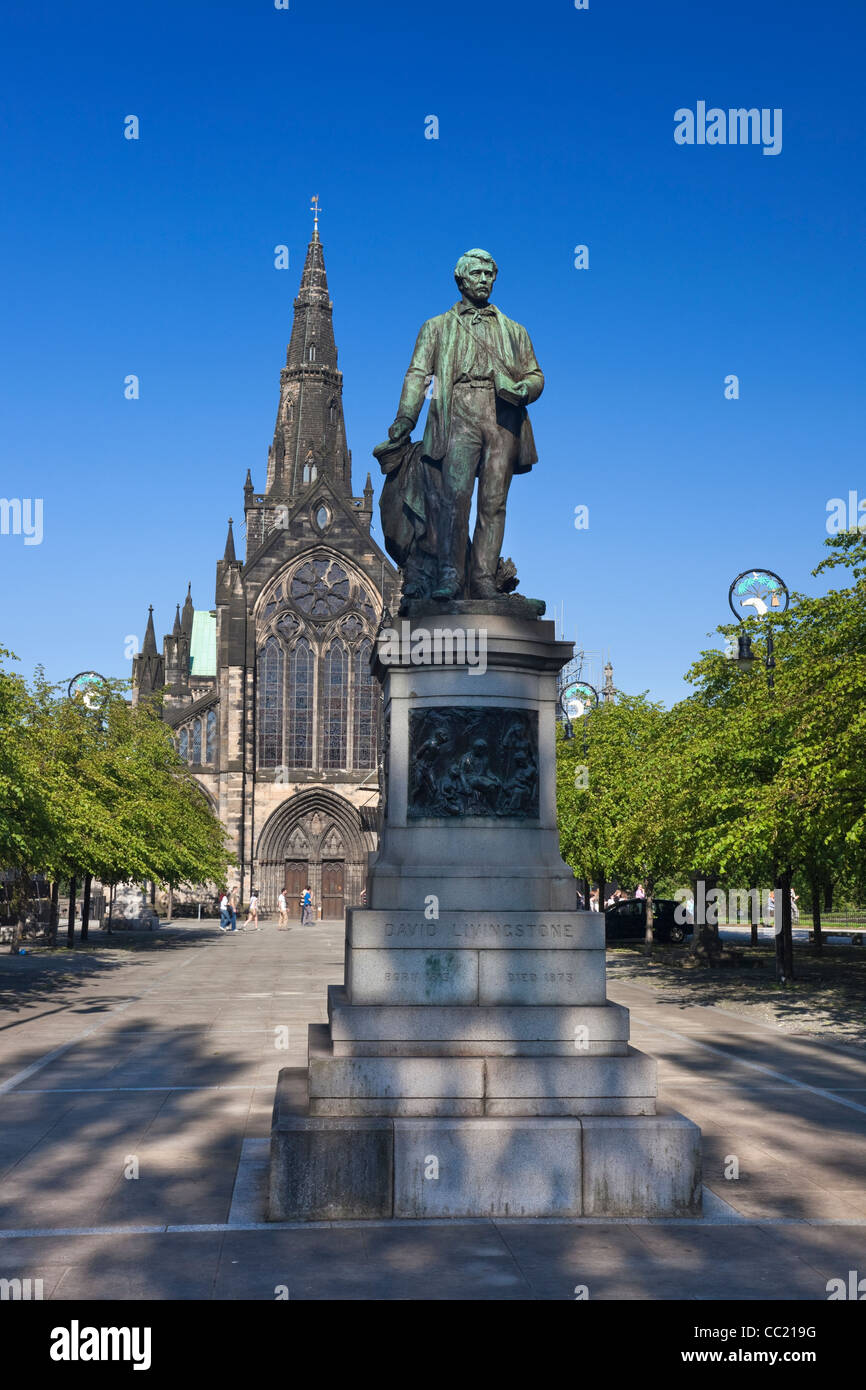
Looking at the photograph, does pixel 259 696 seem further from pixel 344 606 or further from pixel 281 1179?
pixel 281 1179

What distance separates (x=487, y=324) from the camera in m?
9.59

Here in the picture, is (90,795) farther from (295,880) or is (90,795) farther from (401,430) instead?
(295,880)

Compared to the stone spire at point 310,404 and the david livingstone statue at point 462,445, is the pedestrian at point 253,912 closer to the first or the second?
the stone spire at point 310,404

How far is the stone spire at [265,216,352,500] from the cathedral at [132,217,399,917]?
314 centimetres

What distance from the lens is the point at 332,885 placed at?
2687 inches

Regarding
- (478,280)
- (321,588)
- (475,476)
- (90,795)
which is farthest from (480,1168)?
(321,588)

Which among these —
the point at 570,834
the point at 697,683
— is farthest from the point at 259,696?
the point at 697,683

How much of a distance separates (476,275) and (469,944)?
496 cm

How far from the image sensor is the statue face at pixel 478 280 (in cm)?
958

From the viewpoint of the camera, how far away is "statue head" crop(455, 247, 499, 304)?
377 inches

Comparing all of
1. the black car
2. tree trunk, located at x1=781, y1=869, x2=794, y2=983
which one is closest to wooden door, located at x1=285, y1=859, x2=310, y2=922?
the black car

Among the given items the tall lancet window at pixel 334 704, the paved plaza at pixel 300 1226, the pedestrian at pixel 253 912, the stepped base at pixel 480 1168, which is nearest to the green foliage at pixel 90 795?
the paved plaza at pixel 300 1226

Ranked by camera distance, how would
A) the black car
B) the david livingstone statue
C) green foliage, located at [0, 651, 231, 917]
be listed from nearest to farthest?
the david livingstone statue → green foliage, located at [0, 651, 231, 917] → the black car

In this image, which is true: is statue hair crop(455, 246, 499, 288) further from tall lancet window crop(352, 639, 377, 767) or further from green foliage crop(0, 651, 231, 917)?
tall lancet window crop(352, 639, 377, 767)
